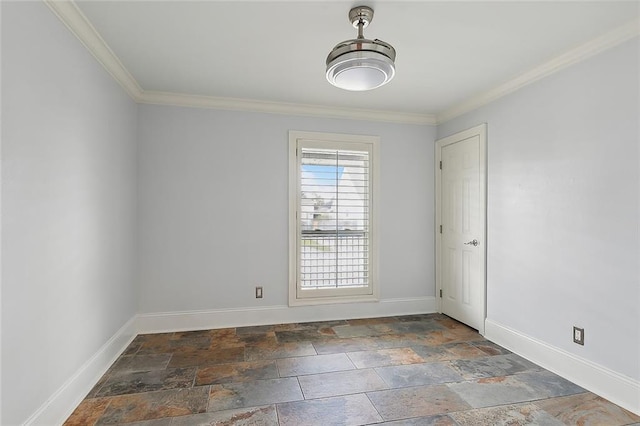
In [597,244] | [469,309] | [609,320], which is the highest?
[597,244]

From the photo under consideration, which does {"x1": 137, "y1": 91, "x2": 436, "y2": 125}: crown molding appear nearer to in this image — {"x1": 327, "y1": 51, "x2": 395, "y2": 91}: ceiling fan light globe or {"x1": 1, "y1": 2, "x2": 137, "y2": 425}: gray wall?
{"x1": 1, "y1": 2, "x2": 137, "y2": 425}: gray wall

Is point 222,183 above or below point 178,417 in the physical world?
above

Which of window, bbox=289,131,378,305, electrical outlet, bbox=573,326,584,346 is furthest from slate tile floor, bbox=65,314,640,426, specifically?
window, bbox=289,131,378,305

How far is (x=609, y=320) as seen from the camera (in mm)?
2285

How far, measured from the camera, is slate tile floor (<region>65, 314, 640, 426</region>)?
6.80ft

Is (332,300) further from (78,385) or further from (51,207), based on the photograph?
(51,207)

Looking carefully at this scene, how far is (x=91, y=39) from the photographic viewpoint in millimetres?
2295

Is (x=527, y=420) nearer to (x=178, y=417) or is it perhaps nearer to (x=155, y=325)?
(x=178, y=417)

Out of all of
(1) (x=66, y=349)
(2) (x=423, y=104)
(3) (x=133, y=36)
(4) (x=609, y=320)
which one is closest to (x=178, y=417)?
(1) (x=66, y=349)

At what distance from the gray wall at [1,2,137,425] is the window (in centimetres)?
Result: 178

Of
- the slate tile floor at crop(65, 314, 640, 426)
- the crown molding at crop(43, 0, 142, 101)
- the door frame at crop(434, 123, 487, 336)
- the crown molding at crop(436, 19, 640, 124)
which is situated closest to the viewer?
the crown molding at crop(43, 0, 142, 101)

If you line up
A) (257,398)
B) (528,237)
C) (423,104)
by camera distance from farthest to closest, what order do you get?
(423,104)
(528,237)
(257,398)

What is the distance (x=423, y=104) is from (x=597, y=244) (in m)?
2.15

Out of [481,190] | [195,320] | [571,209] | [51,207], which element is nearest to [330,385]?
[195,320]
